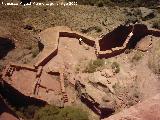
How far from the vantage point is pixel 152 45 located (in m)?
19.5

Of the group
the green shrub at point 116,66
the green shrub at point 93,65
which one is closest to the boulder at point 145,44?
the green shrub at point 116,66

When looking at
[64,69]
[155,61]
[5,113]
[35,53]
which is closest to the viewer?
[5,113]

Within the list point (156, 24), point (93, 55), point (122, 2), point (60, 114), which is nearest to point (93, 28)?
point (156, 24)

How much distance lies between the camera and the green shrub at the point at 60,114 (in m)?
15.6

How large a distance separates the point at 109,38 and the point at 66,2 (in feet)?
26.1

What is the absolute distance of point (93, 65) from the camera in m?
18.1

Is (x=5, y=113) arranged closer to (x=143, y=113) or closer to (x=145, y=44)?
(x=143, y=113)

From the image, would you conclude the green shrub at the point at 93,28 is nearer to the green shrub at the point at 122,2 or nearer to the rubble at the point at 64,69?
the rubble at the point at 64,69

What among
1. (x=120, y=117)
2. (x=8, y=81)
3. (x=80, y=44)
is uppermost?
(x=120, y=117)

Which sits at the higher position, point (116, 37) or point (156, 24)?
point (156, 24)

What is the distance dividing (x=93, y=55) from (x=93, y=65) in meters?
1.35

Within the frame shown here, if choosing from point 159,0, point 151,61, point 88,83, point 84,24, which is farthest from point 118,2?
point 88,83

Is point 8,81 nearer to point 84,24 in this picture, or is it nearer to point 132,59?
point 132,59

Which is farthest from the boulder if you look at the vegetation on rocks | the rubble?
the vegetation on rocks
